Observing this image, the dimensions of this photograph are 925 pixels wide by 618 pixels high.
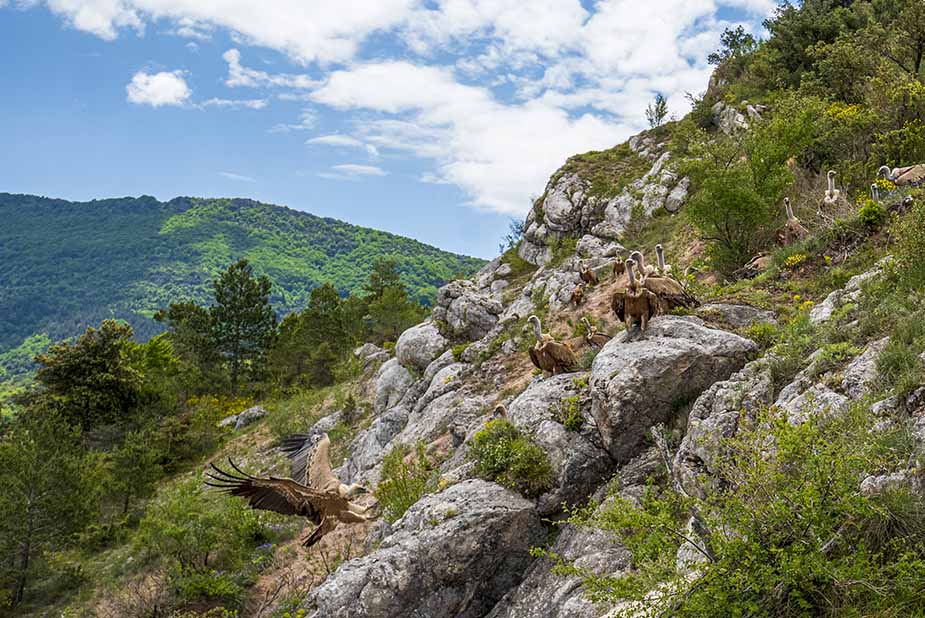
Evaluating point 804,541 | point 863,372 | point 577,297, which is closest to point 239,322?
point 577,297

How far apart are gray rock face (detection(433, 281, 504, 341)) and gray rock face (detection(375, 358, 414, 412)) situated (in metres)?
2.55

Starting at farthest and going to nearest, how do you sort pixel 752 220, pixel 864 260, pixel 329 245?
pixel 329 245 → pixel 752 220 → pixel 864 260

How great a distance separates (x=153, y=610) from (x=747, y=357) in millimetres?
13788

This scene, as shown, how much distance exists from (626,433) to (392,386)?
1562 centimetres

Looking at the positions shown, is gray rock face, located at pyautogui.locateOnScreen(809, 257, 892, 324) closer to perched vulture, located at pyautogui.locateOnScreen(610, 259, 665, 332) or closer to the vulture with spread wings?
perched vulture, located at pyautogui.locateOnScreen(610, 259, 665, 332)

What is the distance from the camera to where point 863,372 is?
6352 mm

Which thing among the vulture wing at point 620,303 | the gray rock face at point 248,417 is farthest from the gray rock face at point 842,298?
the gray rock face at point 248,417

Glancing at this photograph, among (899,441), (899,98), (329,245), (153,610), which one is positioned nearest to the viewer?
(899,441)

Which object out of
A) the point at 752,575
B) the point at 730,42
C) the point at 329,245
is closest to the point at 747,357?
the point at 752,575

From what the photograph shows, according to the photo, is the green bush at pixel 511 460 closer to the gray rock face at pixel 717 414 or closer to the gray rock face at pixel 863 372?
the gray rock face at pixel 717 414

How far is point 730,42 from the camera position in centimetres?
4288

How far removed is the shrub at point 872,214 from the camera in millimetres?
11398

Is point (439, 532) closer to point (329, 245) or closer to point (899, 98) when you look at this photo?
point (899, 98)

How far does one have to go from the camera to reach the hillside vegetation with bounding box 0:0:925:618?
4621 mm
